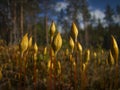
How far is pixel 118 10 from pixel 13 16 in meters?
37.7

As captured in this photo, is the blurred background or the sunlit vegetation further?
the blurred background

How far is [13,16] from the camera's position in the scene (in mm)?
30641

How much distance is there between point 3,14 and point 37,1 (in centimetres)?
524

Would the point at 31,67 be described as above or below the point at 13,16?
below

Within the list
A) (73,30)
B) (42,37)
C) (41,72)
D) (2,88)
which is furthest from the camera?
(42,37)

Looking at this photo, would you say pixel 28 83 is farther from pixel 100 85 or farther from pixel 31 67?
pixel 100 85

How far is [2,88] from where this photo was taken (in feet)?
11.7

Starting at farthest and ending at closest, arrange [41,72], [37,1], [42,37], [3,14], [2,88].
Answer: [42,37] → [37,1] → [3,14] → [41,72] → [2,88]

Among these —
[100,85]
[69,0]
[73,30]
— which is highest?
[69,0]

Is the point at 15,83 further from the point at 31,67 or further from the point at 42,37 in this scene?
the point at 42,37

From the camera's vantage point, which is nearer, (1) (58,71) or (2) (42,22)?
(1) (58,71)

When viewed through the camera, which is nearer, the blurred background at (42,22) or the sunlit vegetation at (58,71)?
the sunlit vegetation at (58,71)

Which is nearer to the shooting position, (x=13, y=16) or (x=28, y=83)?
(x=28, y=83)

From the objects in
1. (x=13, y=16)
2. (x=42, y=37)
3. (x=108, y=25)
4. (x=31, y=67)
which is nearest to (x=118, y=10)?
Result: (x=108, y=25)
